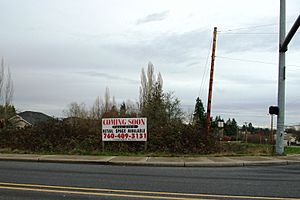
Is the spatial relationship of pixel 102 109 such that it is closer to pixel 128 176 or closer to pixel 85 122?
pixel 85 122

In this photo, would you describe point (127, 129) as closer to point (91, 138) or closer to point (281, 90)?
point (91, 138)

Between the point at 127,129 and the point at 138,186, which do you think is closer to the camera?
the point at 138,186

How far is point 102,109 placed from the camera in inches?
2242

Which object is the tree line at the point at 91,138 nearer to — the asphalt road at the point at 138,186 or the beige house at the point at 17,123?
the beige house at the point at 17,123

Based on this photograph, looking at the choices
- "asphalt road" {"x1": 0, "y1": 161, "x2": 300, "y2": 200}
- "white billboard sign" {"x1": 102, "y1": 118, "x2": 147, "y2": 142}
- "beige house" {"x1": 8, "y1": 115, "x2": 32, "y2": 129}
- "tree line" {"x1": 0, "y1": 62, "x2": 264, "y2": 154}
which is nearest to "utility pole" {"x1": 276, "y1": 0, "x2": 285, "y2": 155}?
"tree line" {"x1": 0, "y1": 62, "x2": 264, "y2": 154}

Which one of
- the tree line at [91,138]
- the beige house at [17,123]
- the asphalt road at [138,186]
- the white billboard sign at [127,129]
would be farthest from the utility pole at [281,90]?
the beige house at [17,123]

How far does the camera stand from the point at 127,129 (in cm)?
1706

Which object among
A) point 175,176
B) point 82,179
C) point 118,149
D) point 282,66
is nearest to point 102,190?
point 82,179

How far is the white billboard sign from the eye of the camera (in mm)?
16953

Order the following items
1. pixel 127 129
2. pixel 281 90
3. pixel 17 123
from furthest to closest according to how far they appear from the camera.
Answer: pixel 17 123, pixel 281 90, pixel 127 129

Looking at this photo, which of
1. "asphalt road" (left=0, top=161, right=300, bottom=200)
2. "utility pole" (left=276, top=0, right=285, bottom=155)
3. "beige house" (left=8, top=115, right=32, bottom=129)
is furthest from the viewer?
"beige house" (left=8, top=115, right=32, bottom=129)

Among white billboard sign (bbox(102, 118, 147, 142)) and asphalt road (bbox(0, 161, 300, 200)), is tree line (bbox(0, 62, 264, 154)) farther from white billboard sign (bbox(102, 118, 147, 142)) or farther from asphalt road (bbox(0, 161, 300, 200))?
asphalt road (bbox(0, 161, 300, 200))

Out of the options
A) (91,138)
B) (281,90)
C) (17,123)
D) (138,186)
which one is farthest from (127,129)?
(17,123)

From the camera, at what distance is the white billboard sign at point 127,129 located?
667 inches
